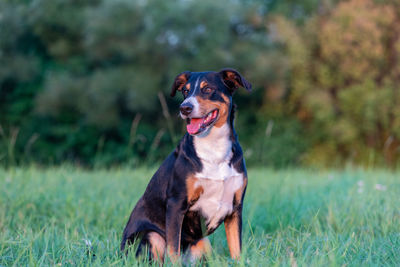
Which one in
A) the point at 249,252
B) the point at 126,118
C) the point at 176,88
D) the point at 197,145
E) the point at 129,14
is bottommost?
the point at 126,118

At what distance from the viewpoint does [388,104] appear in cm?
1852

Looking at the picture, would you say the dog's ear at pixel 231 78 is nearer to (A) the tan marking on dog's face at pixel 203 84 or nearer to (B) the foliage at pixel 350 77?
(A) the tan marking on dog's face at pixel 203 84

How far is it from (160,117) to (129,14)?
17.0 feet

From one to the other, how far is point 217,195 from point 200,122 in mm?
570

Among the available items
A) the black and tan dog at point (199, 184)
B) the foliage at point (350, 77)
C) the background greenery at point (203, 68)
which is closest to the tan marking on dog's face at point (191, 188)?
the black and tan dog at point (199, 184)

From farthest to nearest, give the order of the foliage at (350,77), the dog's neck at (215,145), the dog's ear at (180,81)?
the foliage at (350,77) < the dog's ear at (180,81) < the dog's neck at (215,145)

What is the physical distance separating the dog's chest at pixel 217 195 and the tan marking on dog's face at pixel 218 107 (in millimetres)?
373

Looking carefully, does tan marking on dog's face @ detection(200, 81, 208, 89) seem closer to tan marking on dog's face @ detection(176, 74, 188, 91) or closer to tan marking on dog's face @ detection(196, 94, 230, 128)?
tan marking on dog's face @ detection(196, 94, 230, 128)

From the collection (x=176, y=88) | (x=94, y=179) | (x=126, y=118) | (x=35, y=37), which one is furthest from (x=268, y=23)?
(x=176, y=88)

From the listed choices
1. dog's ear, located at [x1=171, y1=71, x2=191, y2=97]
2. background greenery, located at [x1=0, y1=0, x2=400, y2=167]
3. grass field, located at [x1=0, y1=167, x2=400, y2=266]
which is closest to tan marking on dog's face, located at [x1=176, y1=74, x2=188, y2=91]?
dog's ear, located at [x1=171, y1=71, x2=191, y2=97]

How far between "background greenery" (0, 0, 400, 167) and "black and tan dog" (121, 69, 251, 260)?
47.2 ft

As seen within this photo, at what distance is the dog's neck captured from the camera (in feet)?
10.2

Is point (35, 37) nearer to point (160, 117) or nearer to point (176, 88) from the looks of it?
point (160, 117)

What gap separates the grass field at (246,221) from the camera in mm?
3072
